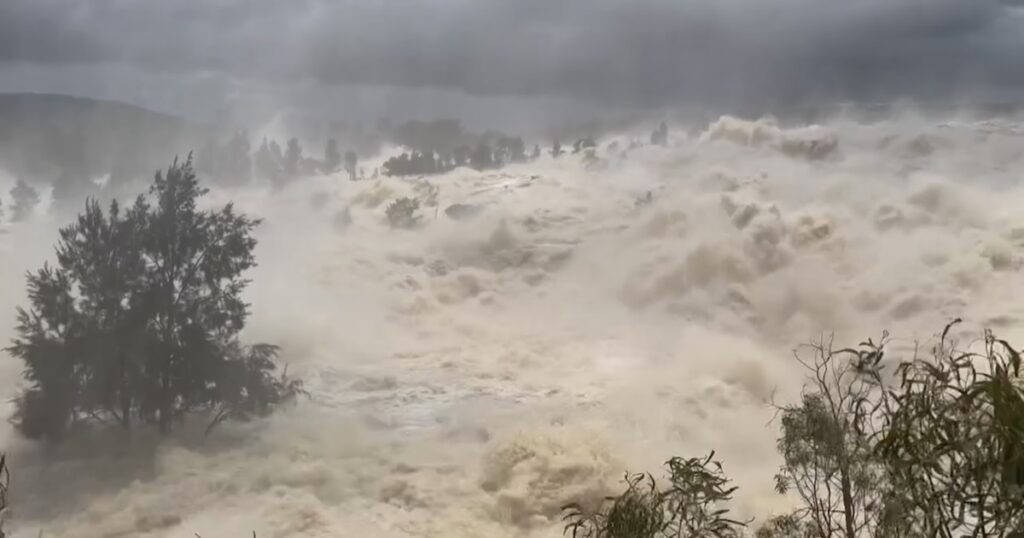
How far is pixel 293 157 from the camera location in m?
34.6

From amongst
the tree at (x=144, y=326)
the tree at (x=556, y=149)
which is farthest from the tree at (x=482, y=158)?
the tree at (x=144, y=326)

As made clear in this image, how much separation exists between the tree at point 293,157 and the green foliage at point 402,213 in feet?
13.5

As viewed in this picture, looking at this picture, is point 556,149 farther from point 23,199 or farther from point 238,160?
point 23,199

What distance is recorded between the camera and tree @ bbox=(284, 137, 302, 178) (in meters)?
34.0

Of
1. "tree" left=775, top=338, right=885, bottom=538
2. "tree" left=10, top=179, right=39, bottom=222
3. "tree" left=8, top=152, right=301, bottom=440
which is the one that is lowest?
"tree" left=775, top=338, right=885, bottom=538

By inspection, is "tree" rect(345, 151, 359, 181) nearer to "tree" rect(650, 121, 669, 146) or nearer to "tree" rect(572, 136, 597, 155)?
"tree" rect(572, 136, 597, 155)

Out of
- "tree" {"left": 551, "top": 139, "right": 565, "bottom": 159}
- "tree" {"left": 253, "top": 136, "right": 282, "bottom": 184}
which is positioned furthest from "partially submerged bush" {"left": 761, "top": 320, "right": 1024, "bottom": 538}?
"tree" {"left": 551, "top": 139, "right": 565, "bottom": 159}

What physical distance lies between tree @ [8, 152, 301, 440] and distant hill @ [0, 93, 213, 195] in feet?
21.4

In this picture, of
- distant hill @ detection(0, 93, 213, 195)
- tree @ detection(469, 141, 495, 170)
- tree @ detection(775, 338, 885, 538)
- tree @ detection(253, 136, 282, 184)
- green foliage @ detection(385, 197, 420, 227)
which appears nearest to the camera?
tree @ detection(775, 338, 885, 538)

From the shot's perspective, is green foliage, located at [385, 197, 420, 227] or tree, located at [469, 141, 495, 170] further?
tree, located at [469, 141, 495, 170]

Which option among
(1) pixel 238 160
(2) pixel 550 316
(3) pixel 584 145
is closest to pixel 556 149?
(3) pixel 584 145

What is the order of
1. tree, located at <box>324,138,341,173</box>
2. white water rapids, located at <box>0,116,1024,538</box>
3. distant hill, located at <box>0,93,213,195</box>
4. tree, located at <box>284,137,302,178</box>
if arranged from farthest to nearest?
tree, located at <box>324,138,341,173</box>
tree, located at <box>284,137,302,178</box>
distant hill, located at <box>0,93,213,195</box>
white water rapids, located at <box>0,116,1024,538</box>

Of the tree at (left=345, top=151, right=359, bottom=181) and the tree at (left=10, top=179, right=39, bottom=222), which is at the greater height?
the tree at (left=345, top=151, right=359, bottom=181)

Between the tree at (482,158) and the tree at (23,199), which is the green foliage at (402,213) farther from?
the tree at (23,199)
